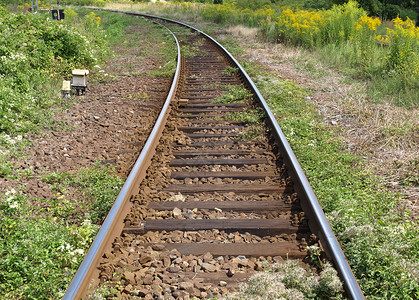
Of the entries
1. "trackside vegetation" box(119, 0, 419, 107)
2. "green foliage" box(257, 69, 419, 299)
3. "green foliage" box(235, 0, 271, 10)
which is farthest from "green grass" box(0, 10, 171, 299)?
"green foliage" box(235, 0, 271, 10)

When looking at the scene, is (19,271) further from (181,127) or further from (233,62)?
(233,62)

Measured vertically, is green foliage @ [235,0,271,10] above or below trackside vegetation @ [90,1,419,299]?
above

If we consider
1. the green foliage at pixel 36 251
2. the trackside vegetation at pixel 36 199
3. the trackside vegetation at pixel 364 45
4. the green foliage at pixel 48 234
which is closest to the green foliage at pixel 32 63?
the trackside vegetation at pixel 36 199

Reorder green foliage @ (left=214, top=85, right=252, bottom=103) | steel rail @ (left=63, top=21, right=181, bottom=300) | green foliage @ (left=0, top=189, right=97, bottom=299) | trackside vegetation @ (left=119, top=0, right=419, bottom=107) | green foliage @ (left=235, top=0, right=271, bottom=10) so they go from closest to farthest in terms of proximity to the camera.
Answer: steel rail @ (left=63, top=21, right=181, bottom=300) → green foliage @ (left=0, top=189, right=97, bottom=299) → green foliage @ (left=214, top=85, right=252, bottom=103) → trackside vegetation @ (left=119, top=0, right=419, bottom=107) → green foliage @ (left=235, top=0, right=271, bottom=10)

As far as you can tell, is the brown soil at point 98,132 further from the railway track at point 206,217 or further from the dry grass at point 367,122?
the dry grass at point 367,122

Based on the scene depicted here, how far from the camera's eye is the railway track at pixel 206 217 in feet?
9.87

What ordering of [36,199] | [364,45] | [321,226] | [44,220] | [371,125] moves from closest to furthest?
[321,226] < [44,220] < [36,199] < [371,125] < [364,45]

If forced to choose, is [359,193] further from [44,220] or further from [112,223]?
[44,220]

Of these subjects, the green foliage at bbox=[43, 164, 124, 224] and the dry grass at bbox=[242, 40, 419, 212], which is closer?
the green foliage at bbox=[43, 164, 124, 224]

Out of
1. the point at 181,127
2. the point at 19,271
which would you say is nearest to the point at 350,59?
the point at 181,127

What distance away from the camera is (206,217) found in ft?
12.7

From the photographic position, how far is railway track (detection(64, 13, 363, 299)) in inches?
118

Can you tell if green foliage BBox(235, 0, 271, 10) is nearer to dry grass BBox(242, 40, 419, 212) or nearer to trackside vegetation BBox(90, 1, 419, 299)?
trackside vegetation BBox(90, 1, 419, 299)

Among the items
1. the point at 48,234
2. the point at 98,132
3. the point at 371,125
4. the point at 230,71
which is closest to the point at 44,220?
the point at 48,234
